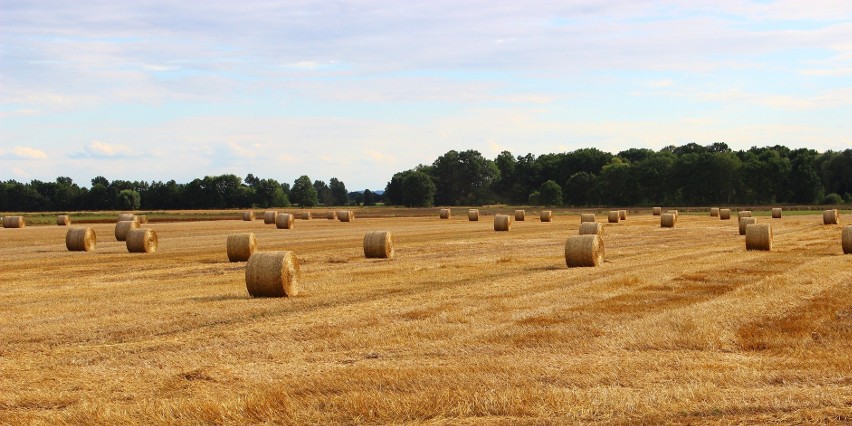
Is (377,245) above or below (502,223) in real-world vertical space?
above

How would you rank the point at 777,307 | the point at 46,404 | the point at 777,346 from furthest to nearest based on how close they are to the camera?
the point at 777,307
the point at 777,346
the point at 46,404

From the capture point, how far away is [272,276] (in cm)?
1894

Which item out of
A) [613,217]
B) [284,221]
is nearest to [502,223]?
[284,221]

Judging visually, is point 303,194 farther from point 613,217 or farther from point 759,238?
point 759,238

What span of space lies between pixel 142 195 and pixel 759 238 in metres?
123

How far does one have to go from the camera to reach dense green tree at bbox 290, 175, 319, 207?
165 metres

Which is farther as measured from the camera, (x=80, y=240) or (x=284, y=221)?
(x=284, y=221)

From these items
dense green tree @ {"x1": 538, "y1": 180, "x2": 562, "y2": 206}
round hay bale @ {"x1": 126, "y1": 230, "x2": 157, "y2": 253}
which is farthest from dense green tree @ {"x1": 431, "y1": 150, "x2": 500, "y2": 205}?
round hay bale @ {"x1": 126, "y1": 230, "x2": 157, "y2": 253}

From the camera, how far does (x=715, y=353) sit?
1258 centimetres

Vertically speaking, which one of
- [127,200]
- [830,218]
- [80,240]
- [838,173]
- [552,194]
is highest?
[127,200]

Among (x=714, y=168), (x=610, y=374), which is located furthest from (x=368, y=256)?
(x=714, y=168)

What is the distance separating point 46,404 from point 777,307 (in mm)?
11676

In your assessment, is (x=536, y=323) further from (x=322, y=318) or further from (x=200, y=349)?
(x=200, y=349)

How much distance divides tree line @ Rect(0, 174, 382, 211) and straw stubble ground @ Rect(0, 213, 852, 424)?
11689 cm
